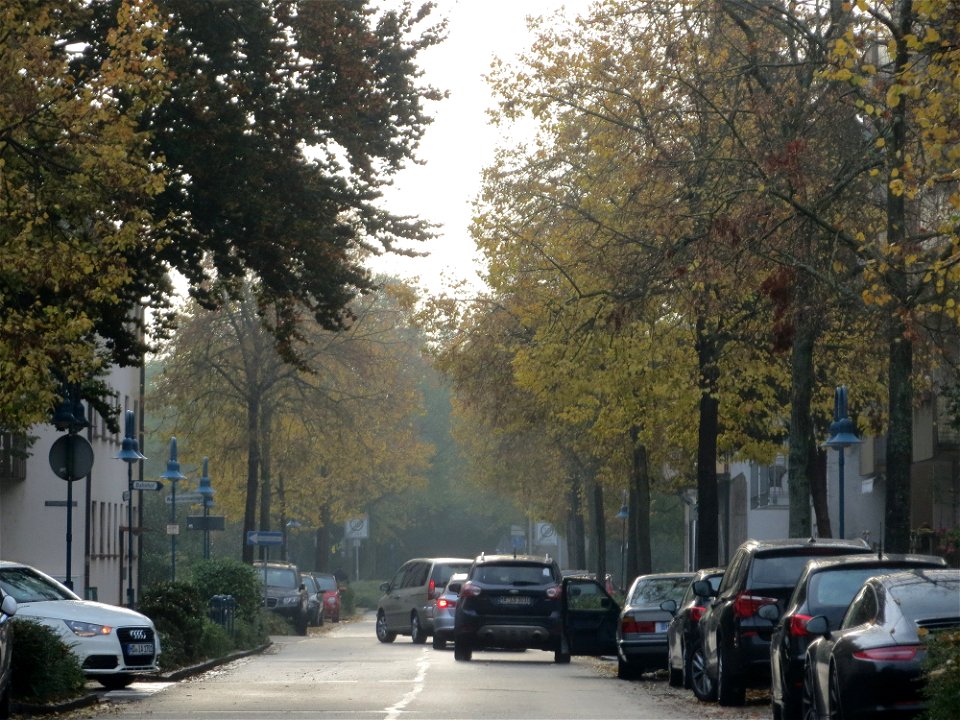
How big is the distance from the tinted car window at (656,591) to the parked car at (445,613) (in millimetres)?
9862

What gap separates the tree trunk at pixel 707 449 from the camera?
31609 mm

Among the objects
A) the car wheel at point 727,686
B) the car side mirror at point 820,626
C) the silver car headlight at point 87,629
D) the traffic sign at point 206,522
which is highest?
the traffic sign at point 206,522

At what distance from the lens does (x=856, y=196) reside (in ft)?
78.8

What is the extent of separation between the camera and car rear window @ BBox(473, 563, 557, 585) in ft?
104

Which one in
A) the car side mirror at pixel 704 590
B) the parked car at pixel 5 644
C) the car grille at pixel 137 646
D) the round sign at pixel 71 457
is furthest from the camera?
the round sign at pixel 71 457

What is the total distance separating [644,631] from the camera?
2712 cm

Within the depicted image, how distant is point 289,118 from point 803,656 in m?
10.5

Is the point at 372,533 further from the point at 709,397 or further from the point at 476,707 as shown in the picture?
the point at 476,707

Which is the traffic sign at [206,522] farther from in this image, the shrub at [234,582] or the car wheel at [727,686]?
the car wheel at [727,686]

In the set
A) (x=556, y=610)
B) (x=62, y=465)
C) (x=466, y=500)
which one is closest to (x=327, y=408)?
(x=556, y=610)

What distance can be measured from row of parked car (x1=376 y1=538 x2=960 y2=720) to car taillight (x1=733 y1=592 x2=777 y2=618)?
0.05ft

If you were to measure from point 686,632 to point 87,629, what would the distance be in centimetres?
715

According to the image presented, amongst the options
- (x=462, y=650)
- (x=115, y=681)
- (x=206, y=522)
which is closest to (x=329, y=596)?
(x=206, y=522)

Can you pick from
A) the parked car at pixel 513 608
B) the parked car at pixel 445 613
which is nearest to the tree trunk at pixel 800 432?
the parked car at pixel 513 608
